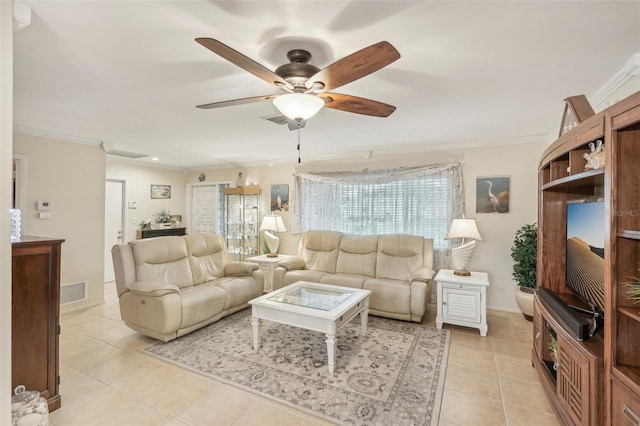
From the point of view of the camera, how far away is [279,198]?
557 cm

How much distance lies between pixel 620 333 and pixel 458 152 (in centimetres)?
321

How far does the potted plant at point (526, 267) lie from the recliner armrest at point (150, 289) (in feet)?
12.7

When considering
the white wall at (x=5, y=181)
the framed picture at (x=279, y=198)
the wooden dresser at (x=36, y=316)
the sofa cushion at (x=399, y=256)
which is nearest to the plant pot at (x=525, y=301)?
the sofa cushion at (x=399, y=256)

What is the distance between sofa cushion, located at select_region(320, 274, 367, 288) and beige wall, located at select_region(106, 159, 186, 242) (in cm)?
410

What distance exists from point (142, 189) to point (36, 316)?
449cm

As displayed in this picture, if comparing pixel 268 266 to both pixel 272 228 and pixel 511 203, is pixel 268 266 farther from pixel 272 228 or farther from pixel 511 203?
pixel 511 203

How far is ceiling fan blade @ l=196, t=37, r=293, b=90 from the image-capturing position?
1283mm

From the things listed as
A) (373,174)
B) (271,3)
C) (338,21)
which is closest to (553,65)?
(338,21)

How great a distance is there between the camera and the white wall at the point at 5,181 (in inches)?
45.8

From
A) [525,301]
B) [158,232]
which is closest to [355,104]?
[525,301]

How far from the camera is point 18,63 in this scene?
1.98 meters

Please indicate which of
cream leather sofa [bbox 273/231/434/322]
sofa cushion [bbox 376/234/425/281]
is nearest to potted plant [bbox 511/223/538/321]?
cream leather sofa [bbox 273/231/434/322]

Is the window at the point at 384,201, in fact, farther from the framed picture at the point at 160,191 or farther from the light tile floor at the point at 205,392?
the framed picture at the point at 160,191

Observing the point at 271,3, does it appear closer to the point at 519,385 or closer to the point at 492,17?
the point at 492,17
